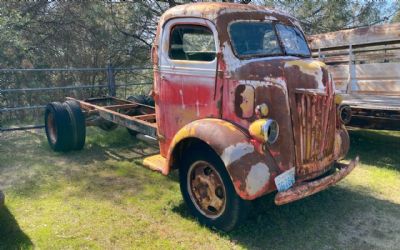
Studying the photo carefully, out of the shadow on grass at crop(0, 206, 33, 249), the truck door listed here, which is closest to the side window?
the truck door

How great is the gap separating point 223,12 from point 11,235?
126 inches

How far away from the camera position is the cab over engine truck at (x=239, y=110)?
3.71 meters

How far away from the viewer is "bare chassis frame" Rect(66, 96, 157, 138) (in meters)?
5.53

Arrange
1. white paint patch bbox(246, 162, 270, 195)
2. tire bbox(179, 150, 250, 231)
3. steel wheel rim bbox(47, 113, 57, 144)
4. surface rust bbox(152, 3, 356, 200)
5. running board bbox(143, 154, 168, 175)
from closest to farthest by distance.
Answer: white paint patch bbox(246, 162, 270, 195) < surface rust bbox(152, 3, 356, 200) < tire bbox(179, 150, 250, 231) < running board bbox(143, 154, 168, 175) < steel wheel rim bbox(47, 113, 57, 144)

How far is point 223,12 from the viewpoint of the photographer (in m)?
4.19

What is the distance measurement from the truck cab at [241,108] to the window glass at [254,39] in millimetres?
13

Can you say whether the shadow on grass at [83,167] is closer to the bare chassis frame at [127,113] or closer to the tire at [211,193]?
the bare chassis frame at [127,113]

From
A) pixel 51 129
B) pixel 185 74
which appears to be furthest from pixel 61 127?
pixel 185 74

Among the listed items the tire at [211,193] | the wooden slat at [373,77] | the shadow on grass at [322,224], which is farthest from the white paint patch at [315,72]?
the wooden slat at [373,77]

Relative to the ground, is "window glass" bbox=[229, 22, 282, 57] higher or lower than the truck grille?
higher

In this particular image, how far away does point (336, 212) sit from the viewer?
4.50m

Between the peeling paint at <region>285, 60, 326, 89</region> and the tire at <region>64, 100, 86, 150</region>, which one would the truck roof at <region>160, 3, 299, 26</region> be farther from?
the tire at <region>64, 100, 86, 150</region>

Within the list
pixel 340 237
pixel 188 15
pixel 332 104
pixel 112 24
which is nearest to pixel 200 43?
pixel 188 15

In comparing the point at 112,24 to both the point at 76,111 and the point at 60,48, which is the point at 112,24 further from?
the point at 76,111
